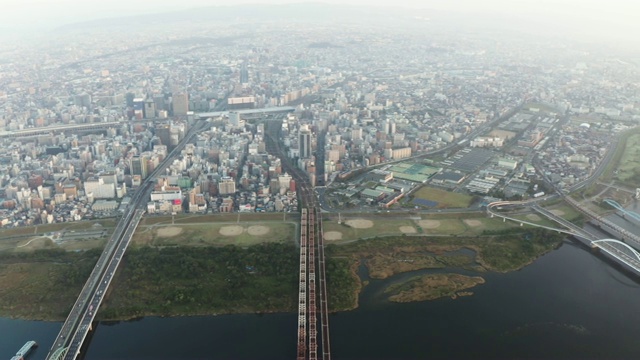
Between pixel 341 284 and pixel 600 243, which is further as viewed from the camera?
pixel 600 243

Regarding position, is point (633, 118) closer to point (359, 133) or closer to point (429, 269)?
point (359, 133)

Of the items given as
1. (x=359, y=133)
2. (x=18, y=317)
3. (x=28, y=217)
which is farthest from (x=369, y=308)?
(x=359, y=133)

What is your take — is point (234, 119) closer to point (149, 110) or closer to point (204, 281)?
point (149, 110)

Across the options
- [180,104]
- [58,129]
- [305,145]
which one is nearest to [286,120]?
[305,145]

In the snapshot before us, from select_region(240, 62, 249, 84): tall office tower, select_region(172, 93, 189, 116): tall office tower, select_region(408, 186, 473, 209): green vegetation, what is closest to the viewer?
select_region(408, 186, 473, 209): green vegetation

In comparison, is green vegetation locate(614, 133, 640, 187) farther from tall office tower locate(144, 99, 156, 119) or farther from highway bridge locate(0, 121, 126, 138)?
highway bridge locate(0, 121, 126, 138)

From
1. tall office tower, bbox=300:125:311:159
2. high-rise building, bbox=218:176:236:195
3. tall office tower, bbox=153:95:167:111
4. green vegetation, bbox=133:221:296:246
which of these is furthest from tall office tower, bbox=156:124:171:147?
green vegetation, bbox=133:221:296:246
